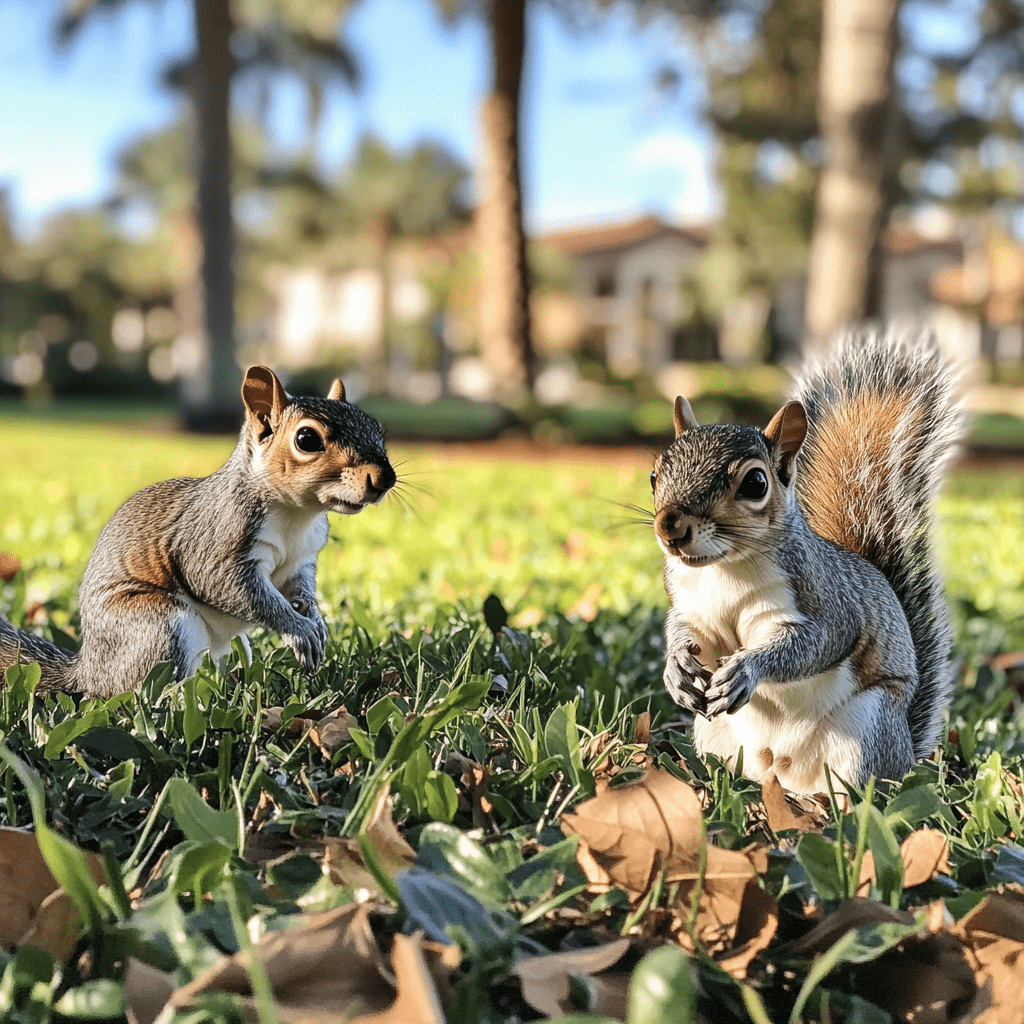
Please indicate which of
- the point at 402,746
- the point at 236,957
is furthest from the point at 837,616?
the point at 236,957

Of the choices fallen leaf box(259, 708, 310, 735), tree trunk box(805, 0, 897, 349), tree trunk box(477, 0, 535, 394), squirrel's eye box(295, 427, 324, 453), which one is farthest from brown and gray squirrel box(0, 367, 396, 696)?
tree trunk box(477, 0, 535, 394)

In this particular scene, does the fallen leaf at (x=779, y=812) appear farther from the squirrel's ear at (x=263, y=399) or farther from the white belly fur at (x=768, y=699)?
the squirrel's ear at (x=263, y=399)

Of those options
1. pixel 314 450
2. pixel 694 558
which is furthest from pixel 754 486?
pixel 314 450

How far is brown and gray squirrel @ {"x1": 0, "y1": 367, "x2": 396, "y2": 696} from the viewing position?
79.4 inches

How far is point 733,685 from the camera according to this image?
6.08 ft

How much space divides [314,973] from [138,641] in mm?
981

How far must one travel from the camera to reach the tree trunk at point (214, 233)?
15227 millimetres

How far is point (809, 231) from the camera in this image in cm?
2934

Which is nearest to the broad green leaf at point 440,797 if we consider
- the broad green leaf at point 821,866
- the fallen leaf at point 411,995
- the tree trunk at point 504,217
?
the fallen leaf at point 411,995

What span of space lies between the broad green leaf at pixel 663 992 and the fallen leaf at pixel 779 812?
645 millimetres

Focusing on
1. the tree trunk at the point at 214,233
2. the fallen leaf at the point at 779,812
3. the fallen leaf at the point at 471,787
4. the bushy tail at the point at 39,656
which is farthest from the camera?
the tree trunk at the point at 214,233

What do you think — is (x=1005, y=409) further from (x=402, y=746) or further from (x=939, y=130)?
(x=402, y=746)

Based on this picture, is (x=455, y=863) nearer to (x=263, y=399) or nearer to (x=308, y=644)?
(x=308, y=644)

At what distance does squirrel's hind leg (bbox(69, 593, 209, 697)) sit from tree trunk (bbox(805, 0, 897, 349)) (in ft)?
29.7
